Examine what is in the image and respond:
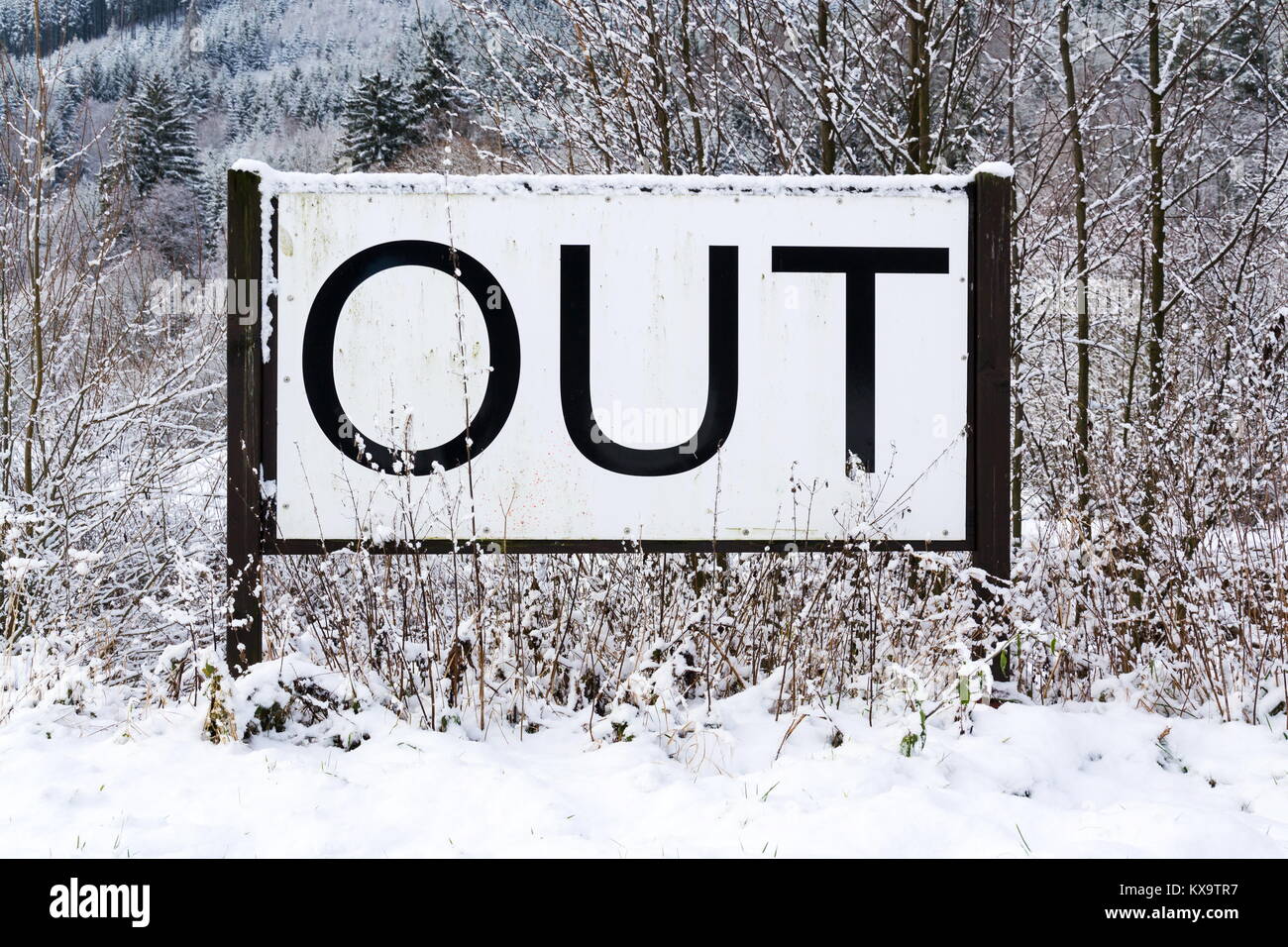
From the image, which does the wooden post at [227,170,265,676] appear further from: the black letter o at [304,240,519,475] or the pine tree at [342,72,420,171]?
the pine tree at [342,72,420,171]

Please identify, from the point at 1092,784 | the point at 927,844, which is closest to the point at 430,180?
the point at 927,844

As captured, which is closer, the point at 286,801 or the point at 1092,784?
the point at 286,801

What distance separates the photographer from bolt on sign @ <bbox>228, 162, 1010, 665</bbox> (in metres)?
2.85

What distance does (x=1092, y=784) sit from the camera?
2332mm

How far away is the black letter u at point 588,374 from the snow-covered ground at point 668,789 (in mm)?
886

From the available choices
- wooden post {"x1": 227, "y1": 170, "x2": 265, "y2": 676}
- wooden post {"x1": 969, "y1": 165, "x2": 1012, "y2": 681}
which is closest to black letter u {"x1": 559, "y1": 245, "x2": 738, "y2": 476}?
wooden post {"x1": 969, "y1": 165, "x2": 1012, "y2": 681}

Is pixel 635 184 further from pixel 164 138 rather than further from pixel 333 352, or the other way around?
pixel 164 138

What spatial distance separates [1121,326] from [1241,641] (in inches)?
266

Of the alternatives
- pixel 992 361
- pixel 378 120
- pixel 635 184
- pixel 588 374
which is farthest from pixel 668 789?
pixel 378 120

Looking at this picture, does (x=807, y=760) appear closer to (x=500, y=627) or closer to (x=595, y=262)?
(x=500, y=627)

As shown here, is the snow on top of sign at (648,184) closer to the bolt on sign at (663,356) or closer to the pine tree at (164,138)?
the bolt on sign at (663,356)

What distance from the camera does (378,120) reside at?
27.6 meters

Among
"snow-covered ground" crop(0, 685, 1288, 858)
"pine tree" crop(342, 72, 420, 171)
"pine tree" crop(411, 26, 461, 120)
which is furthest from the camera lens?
"pine tree" crop(342, 72, 420, 171)

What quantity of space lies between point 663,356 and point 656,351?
30 mm
